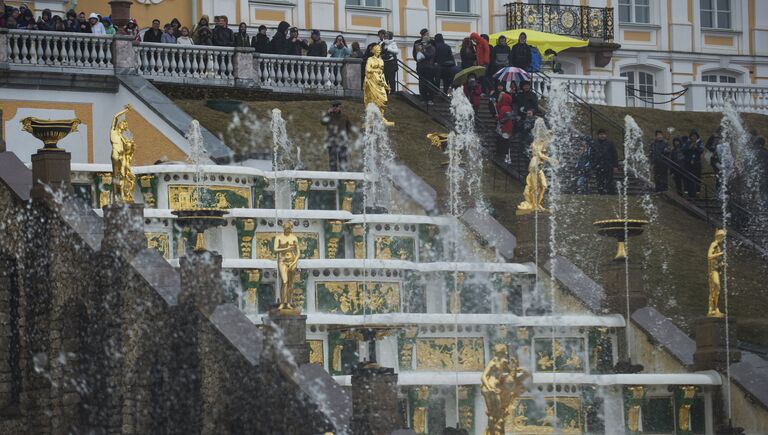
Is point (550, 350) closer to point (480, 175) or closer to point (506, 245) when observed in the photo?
point (506, 245)

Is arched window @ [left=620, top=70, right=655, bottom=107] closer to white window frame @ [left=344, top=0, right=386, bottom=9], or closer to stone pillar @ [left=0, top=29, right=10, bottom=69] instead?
white window frame @ [left=344, top=0, right=386, bottom=9]

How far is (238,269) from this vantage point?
36.1 m

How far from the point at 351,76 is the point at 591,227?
35.1 ft

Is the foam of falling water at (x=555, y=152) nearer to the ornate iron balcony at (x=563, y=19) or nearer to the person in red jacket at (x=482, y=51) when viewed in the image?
the person in red jacket at (x=482, y=51)

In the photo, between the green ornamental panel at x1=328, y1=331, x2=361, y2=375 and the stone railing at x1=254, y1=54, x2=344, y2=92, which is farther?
the stone railing at x1=254, y1=54, x2=344, y2=92

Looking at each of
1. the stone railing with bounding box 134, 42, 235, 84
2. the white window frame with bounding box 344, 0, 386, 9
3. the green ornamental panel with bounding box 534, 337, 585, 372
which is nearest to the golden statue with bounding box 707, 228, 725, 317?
the green ornamental panel with bounding box 534, 337, 585, 372

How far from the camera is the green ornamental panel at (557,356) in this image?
3650cm

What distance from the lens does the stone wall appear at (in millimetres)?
32719

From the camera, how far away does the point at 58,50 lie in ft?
161

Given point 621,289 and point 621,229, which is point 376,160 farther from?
point 621,289

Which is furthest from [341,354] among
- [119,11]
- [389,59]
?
[119,11]

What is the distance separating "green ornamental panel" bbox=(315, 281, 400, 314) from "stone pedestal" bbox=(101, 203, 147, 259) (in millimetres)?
2757

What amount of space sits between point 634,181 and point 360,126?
5121 mm

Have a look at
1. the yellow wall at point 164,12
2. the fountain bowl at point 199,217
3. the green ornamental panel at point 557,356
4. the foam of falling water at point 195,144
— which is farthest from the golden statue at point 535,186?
the yellow wall at point 164,12
